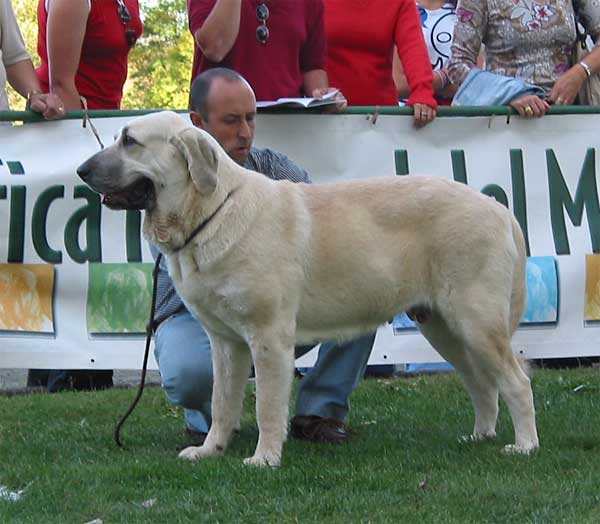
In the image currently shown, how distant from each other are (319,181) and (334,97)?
555 millimetres

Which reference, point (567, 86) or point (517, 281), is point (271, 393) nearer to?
point (517, 281)

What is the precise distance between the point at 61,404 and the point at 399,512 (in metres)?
2.93

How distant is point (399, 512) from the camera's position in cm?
407

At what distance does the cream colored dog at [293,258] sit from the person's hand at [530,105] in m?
1.84

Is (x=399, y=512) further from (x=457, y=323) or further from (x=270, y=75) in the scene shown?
(x=270, y=75)

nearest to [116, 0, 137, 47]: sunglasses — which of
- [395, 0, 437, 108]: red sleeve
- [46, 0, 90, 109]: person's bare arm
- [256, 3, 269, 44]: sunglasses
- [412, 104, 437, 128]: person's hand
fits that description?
[46, 0, 90, 109]: person's bare arm

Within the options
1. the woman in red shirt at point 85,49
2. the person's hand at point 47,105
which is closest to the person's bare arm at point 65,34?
the woman in red shirt at point 85,49

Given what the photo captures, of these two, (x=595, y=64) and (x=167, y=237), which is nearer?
(x=167, y=237)

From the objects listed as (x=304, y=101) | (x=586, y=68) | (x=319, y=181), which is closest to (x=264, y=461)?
(x=304, y=101)

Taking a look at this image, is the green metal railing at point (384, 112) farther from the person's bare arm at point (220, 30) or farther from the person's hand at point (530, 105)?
the person's bare arm at point (220, 30)

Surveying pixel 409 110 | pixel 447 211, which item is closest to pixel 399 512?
pixel 447 211

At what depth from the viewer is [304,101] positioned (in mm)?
6230

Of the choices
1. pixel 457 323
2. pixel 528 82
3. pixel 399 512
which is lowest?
pixel 399 512

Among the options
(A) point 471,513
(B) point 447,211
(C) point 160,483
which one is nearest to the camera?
(A) point 471,513
